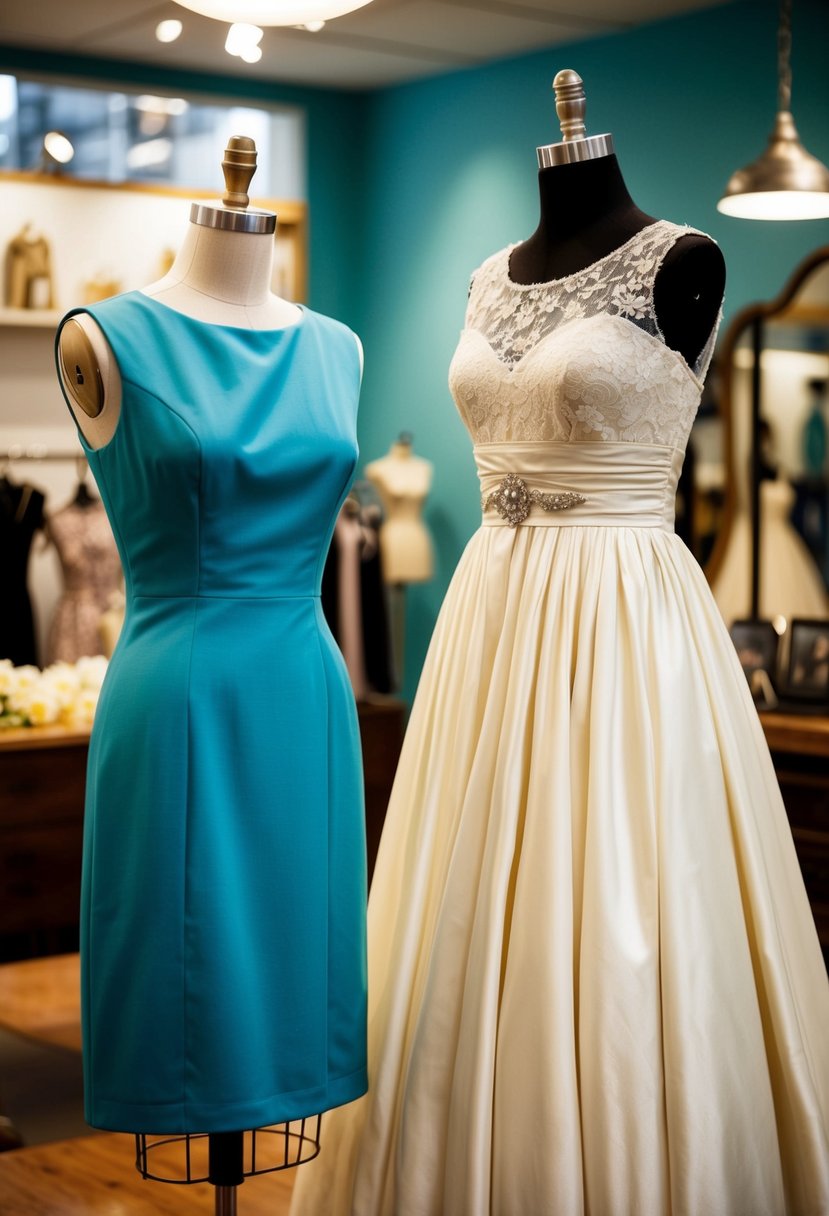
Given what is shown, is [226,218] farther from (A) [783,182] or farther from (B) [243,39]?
(A) [783,182]

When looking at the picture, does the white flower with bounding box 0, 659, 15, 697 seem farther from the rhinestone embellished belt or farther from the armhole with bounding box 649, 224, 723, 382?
the armhole with bounding box 649, 224, 723, 382

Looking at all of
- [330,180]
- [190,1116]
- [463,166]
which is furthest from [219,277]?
[330,180]

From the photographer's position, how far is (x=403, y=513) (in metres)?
6.01

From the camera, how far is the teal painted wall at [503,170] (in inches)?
190

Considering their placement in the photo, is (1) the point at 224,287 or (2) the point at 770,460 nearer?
(1) the point at 224,287

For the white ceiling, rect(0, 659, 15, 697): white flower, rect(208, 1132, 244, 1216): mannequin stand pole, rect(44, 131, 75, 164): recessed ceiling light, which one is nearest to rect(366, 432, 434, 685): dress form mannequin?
the white ceiling

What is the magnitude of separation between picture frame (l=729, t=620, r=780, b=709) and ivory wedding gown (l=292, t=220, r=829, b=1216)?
85.2 inches

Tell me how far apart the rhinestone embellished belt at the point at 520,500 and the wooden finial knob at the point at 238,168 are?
1.90 feet

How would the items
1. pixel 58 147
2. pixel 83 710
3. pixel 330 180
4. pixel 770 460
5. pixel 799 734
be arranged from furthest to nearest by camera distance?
pixel 330 180 < pixel 770 460 < pixel 83 710 < pixel 799 734 < pixel 58 147

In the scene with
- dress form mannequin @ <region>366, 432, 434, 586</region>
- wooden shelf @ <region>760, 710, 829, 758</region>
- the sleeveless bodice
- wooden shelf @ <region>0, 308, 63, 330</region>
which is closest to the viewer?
the sleeveless bodice

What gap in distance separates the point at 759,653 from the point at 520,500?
2.44 metres

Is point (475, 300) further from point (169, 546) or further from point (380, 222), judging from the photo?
point (380, 222)

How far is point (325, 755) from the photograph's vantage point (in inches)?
77.0

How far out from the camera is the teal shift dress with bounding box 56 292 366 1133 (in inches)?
72.8
